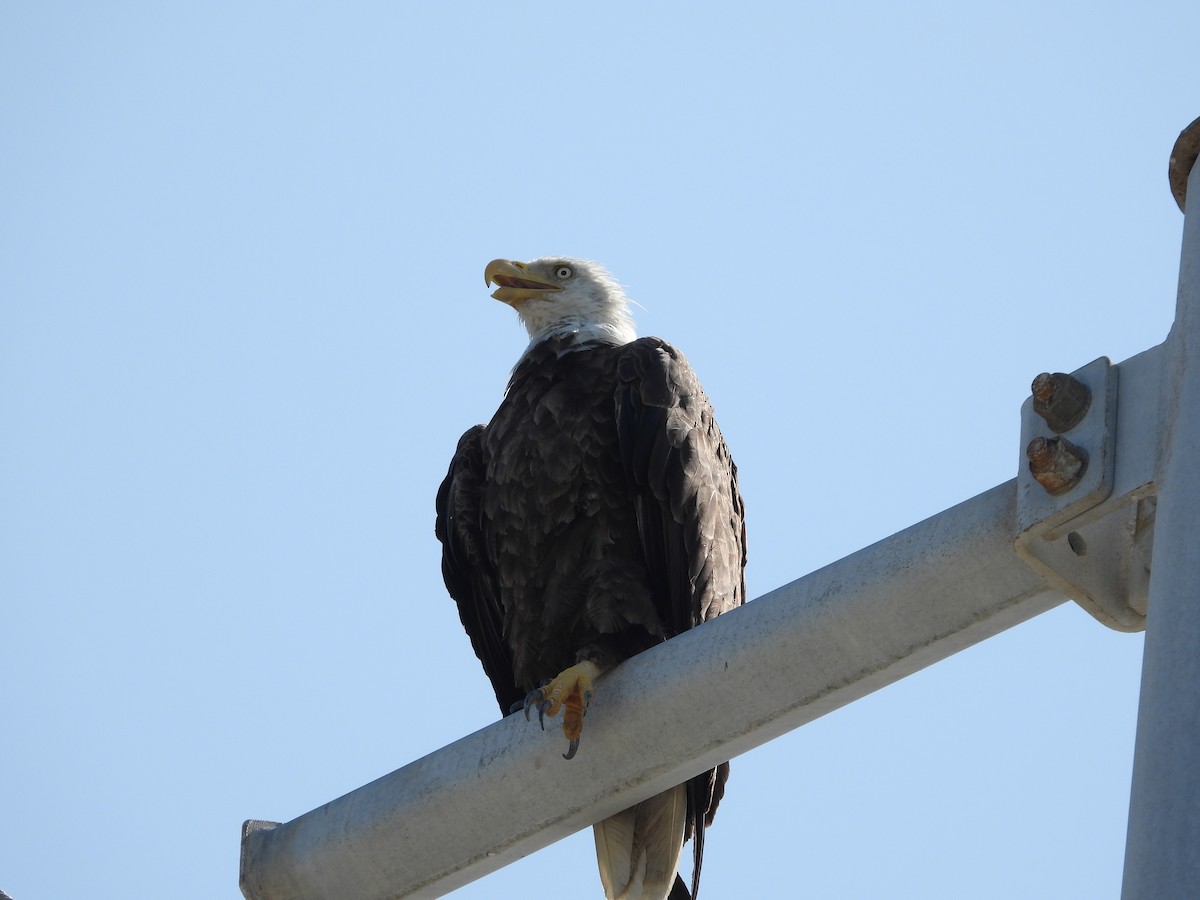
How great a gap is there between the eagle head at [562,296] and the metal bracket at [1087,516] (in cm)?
380

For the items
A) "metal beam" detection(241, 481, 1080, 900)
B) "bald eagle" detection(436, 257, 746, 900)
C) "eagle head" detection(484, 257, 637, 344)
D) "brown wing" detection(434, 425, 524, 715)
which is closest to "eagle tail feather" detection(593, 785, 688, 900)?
"bald eagle" detection(436, 257, 746, 900)

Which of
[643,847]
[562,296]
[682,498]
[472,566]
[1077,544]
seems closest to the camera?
[1077,544]

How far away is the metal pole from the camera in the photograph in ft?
5.18

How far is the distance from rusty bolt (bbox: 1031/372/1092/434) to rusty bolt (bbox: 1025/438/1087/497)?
4 centimetres

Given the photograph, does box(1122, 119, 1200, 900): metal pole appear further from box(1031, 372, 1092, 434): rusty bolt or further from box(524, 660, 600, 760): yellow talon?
box(524, 660, 600, 760): yellow talon

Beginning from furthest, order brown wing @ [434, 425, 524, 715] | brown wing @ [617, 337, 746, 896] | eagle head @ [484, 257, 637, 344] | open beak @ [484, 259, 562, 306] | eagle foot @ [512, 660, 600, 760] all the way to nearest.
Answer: open beak @ [484, 259, 562, 306]
eagle head @ [484, 257, 637, 344]
brown wing @ [434, 425, 524, 715]
brown wing @ [617, 337, 746, 896]
eagle foot @ [512, 660, 600, 760]

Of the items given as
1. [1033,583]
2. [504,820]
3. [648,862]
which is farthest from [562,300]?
[1033,583]

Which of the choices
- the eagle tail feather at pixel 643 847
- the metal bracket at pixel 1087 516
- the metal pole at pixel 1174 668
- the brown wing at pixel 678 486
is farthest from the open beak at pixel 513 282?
the metal pole at pixel 1174 668

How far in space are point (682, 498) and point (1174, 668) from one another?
317 centimetres

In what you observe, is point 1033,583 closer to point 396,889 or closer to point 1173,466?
point 1173,466

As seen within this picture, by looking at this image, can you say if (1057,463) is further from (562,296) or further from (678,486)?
(562,296)

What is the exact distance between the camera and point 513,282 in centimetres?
656

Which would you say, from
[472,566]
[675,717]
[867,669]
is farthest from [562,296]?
[867,669]

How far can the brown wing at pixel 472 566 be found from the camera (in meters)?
5.54
